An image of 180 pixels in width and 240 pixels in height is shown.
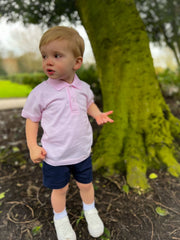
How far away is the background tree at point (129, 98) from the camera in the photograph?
267cm

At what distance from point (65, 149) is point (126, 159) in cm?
129

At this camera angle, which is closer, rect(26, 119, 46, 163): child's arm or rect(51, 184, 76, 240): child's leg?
rect(26, 119, 46, 163): child's arm

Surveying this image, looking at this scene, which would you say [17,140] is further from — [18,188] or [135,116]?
[135,116]

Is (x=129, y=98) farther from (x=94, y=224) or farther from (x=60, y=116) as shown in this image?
(x=94, y=224)

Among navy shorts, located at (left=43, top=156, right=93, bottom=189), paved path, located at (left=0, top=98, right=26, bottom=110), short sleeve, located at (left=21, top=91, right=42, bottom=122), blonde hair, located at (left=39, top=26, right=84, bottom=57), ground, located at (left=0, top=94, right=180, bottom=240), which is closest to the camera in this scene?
blonde hair, located at (left=39, top=26, right=84, bottom=57)

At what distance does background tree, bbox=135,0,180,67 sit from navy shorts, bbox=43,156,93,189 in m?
4.00

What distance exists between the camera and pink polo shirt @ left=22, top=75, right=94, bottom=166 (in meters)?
1.50

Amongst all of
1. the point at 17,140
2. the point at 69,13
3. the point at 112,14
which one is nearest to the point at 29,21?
the point at 69,13

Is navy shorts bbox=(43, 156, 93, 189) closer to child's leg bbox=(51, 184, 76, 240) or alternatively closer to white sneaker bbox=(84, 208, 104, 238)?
child's leg bbox=(51, 184, 76, 240)

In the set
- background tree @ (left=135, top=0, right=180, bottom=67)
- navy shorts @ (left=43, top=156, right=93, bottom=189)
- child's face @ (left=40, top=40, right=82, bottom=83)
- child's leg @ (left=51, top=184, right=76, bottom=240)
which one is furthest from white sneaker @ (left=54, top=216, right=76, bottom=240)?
background tree @ (left=135, top=0, right=180, bottom=67)

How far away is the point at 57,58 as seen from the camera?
141 centimetres

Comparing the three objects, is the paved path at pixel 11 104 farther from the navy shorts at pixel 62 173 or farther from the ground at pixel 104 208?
the navy shorts at pixel 62 173

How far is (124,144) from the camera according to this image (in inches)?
108

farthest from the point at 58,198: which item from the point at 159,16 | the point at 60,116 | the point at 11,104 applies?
the point at 11,104
